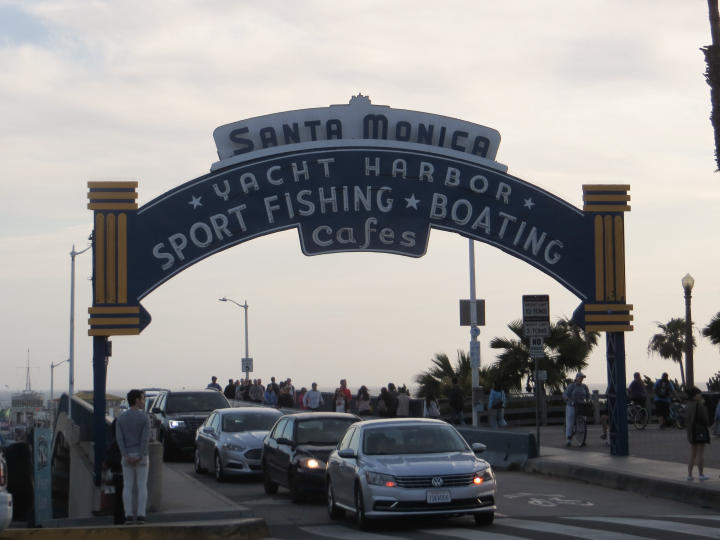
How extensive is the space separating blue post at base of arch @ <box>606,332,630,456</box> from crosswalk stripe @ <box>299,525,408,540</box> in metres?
9.72

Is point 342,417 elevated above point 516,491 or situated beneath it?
elevated above

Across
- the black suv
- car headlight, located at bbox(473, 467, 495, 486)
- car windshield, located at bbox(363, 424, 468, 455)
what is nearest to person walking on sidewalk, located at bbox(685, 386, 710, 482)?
car windshield, located at bbox(363, 424, 468, 455)

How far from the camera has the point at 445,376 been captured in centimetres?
4406

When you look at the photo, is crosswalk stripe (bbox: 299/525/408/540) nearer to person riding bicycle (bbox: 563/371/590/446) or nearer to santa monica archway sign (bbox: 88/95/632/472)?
santa monica archway sign (bbox: 88/95/632/472)

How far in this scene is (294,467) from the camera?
18.9 m

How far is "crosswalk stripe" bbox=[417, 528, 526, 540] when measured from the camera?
13.9 metres

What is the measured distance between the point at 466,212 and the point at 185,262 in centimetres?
571

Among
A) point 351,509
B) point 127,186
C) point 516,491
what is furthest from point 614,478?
point 127,186

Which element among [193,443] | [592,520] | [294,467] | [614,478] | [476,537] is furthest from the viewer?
[193,443]

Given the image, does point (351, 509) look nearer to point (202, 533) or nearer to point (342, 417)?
point (202, 533)

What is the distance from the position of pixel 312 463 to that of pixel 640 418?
722 inches

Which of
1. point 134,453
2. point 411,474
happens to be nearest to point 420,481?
point 411,474

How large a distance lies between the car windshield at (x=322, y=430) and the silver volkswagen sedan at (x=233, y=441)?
10.1ft

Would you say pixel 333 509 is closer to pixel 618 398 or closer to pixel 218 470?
pixel 218 470
